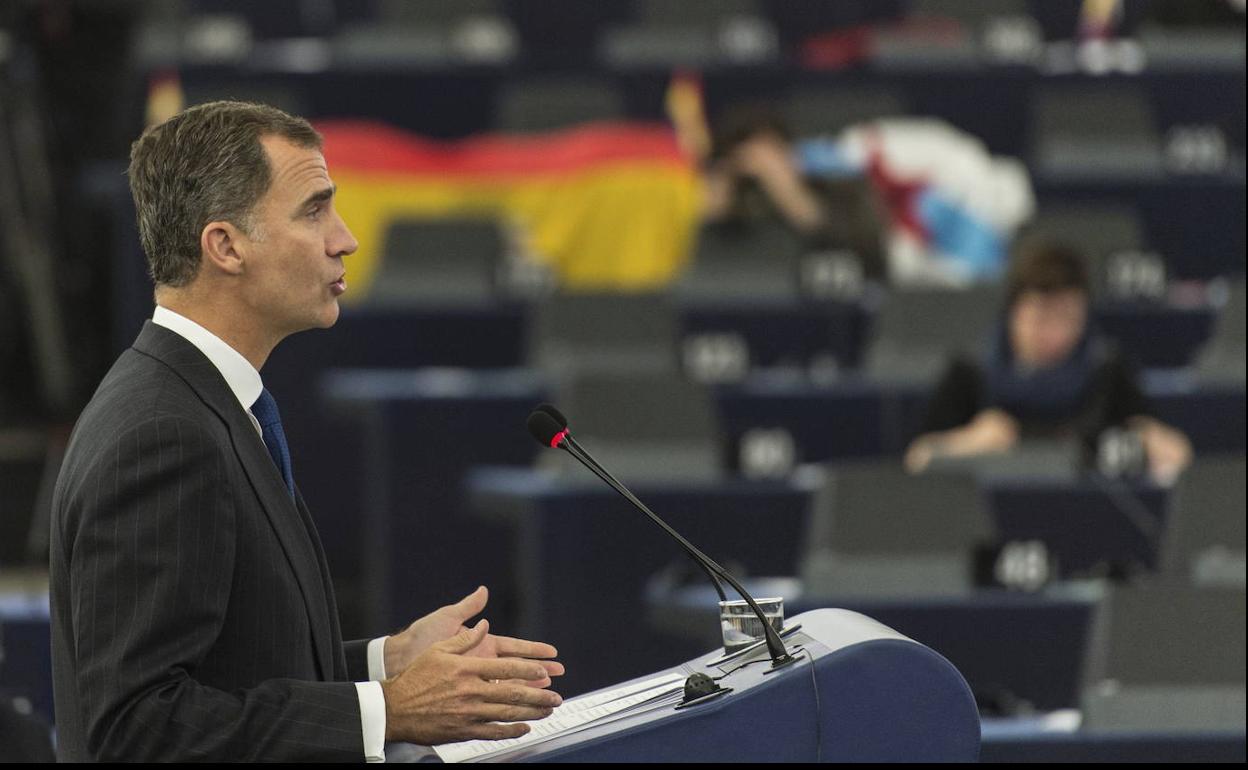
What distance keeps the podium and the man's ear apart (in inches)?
17.8

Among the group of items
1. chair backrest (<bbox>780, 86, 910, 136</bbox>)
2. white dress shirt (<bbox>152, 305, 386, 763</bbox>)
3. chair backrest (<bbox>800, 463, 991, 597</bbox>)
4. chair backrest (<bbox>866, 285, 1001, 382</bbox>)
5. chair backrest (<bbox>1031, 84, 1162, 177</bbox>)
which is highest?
white dress shirt (<bbox>152, 305, 386, 763</bbox>)

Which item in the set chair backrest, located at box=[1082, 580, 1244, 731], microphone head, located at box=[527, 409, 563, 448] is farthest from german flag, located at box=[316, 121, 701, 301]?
microphone head, located at box=[527, 409, 563, 448]

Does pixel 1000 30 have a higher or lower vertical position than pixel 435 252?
higher

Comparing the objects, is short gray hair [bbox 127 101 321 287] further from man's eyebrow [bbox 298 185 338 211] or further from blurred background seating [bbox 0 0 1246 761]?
blurred background seating [bbox 0 0 1246 761]

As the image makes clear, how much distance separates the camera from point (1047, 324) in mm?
4766

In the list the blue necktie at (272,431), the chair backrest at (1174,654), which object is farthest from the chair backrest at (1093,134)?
the blue necktie at (272,431)

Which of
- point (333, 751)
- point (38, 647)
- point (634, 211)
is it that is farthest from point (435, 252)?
point (333, 751)

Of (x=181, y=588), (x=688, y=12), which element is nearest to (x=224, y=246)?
(x=181, y=588)

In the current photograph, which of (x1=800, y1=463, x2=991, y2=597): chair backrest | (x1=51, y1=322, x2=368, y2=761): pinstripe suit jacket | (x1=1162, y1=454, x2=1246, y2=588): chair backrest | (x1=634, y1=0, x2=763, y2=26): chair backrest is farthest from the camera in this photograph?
(x1=634, y1=0, x2=763, y2=26): chair backrest

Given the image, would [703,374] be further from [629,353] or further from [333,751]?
[333,751]

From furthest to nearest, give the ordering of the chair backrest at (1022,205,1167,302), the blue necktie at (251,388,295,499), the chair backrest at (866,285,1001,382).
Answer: the chair backrest at (1022,205,1167,302) < the chair backrest at (866,285,1001,382) < the blue necktie at (251,388,295,499)

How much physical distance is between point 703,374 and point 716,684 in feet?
12.4

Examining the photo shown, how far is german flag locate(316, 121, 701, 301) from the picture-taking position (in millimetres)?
5977

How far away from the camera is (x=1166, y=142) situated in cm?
695
